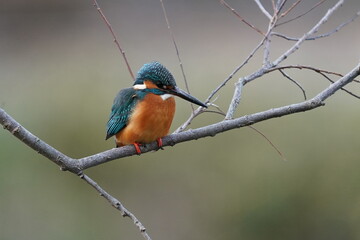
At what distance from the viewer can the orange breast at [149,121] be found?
1706 millimetres

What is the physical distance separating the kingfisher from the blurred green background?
3.68ft

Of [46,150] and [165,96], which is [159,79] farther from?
[46,150]

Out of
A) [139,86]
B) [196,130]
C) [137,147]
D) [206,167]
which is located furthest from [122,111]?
[206,167]

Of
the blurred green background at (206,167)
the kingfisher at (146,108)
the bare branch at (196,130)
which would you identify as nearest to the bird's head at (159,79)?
the kingfisher at (146,108)

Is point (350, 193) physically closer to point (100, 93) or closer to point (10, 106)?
point (100, 93)

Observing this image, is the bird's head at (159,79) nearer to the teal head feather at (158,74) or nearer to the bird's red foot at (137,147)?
the teal head feather at (158,74)

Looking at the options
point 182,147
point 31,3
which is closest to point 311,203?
point 182,147

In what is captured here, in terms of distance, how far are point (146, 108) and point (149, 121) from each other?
74mm

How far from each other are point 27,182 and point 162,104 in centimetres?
195

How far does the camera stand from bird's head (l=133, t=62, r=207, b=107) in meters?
1.74

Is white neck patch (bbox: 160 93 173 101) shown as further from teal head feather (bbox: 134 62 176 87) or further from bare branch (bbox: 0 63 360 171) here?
bare branch (bbox: 0 63 360 171)

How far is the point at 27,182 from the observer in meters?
3.47

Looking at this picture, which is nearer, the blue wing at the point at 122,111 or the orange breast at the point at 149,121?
the orange breast at the point at 149,121

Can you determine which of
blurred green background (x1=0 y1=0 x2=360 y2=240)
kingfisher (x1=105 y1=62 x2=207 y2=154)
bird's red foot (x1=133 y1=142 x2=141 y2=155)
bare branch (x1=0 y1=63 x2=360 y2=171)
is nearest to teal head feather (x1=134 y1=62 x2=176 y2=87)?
kingfisher (x1=105 y1=62 x2=207 y2=154)
